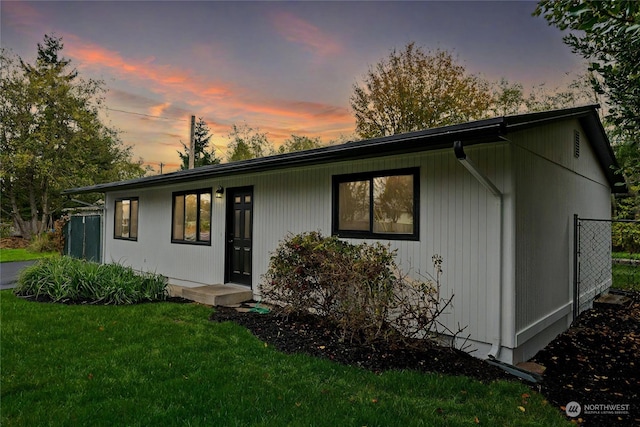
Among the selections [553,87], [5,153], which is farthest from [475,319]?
[5,153]

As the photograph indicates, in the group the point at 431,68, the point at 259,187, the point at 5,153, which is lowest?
the point at 259,187

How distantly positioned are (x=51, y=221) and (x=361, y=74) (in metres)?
21.1

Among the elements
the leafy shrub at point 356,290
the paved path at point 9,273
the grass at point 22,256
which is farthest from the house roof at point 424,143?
the grass at point 22,256

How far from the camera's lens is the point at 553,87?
63.8 feet

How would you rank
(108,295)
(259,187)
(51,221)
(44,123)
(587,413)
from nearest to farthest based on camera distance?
(587,413), (108,295), (259,187), (44,123), (51,221)

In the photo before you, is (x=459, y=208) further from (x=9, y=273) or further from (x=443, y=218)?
(x=9, y=273)

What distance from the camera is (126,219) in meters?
11.1

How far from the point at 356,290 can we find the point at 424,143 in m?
1.74

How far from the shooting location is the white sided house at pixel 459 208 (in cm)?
409

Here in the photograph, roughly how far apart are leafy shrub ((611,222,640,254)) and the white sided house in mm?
7032

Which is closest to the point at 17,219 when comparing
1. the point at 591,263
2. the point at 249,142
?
the point at 249,142

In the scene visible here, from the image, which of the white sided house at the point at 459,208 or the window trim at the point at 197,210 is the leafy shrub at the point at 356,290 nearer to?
the white sided house at the point at 459,208

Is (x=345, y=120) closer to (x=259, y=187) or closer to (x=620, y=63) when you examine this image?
(x=259, y=187)

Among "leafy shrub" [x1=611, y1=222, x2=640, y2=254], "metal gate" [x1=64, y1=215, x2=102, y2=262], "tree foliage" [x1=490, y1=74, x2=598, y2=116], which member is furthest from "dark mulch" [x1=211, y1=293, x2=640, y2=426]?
"tree foliage" [x1=490, y1=74, x2=598, y2=116]
